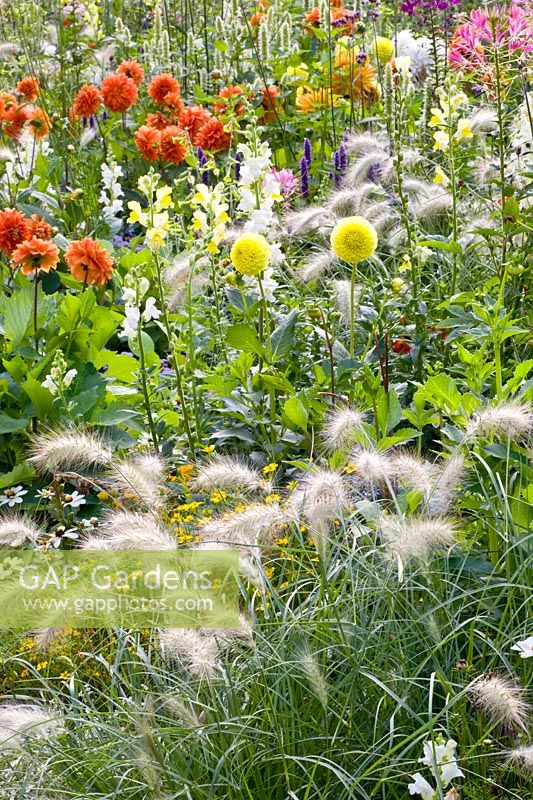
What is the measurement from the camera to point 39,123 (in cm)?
541

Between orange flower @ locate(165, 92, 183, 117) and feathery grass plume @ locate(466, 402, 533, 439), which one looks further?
orange flower @ locate(165, 92, 183, 117)

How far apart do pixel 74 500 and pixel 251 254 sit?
888mm

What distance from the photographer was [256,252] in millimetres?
3195

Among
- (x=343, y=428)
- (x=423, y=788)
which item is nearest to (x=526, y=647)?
(x=423, y=788)

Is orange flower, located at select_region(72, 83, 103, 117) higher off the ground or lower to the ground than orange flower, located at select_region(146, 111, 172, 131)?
higher

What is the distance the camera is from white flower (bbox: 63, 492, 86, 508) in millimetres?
3168

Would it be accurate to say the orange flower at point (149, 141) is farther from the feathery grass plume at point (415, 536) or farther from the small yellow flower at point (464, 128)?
the feathery grass plume at point (415, 536)

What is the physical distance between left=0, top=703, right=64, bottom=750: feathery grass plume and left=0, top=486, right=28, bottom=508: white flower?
1140 mm

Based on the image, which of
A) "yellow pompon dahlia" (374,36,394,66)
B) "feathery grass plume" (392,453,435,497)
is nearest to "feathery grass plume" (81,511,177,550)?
"feathery grass plume" (392,453,435,497)

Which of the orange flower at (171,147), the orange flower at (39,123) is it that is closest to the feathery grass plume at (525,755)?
the orange flower at (171,147)

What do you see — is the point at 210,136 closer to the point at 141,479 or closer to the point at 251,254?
the point at 251,254

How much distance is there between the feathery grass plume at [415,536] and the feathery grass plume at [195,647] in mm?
412

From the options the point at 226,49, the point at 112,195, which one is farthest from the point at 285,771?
the point at 226,49

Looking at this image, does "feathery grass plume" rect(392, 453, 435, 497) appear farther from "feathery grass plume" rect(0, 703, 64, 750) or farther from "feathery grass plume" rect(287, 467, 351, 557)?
"feathery grass plume" rect(0, 703, 64, 750)
